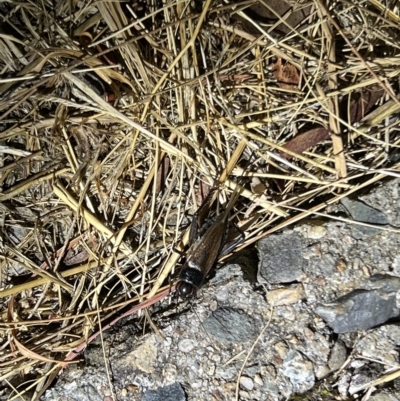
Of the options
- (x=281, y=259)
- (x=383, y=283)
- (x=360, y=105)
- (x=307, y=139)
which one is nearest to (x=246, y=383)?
(x=281, y=259)

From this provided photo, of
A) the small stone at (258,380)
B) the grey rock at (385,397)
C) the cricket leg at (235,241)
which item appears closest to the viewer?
the grey rock at (385,397)

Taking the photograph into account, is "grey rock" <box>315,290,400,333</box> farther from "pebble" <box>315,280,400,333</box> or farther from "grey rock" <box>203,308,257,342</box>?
Result: "grey rock" <box>203,308,257,342</box>

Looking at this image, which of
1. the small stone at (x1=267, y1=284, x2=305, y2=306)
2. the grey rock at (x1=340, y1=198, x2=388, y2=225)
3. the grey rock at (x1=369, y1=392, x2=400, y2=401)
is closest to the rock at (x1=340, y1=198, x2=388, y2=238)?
the grey rock at (x1=340, y1=198, x2=388, y2=225)

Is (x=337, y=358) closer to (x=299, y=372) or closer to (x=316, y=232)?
(x=299, y=372)

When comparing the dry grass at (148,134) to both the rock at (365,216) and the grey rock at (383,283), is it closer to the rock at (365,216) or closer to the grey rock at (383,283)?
the rock at (365,216)

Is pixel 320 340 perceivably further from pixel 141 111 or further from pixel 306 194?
pixel 141 111

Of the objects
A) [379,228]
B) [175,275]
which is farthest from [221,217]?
[379,228]

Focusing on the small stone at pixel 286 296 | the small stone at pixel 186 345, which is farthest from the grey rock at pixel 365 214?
the small stone at pixel 186 345
